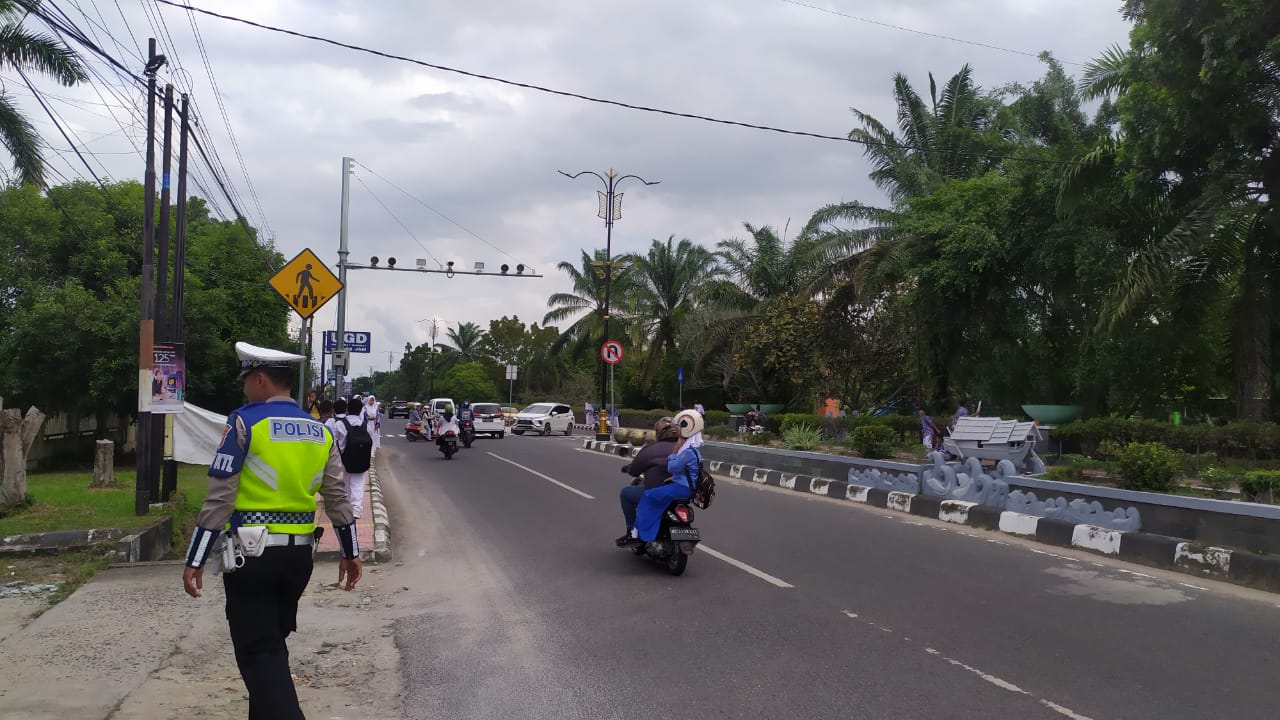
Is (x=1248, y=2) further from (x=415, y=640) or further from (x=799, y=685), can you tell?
(x=415, y=640)

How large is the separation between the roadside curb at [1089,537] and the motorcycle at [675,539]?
15.8 feet

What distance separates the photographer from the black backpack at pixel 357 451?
36.8 ft

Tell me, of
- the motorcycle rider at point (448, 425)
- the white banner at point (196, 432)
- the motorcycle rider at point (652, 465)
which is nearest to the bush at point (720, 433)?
the motorcycle rider at point (448, 425)

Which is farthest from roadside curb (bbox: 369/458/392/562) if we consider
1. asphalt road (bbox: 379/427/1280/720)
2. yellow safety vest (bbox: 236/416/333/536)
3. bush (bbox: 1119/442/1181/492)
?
bush (bbox: 1119/442/1181/492)

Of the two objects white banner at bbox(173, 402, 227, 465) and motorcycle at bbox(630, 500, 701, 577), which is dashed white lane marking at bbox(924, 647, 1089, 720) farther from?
white banner at bbox(173, 402, 227, 465)

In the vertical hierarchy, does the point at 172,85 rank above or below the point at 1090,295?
above

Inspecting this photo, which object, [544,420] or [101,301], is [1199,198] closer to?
[101,301]

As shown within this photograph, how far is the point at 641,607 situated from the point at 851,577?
7.44 feet

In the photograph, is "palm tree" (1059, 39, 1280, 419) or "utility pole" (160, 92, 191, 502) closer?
"utility pole" (160, 92, 191, 502)

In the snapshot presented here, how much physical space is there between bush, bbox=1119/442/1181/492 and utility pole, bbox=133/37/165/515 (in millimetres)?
12496

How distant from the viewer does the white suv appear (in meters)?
43.1

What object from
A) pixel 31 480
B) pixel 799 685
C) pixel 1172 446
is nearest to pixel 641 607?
pixel 799 685

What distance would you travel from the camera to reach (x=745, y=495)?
16234mm

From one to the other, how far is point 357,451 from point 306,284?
2346mm
